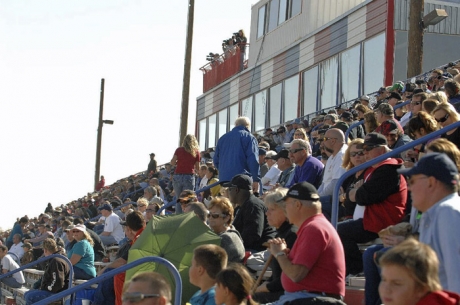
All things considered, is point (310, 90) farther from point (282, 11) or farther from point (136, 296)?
point (136, 296)

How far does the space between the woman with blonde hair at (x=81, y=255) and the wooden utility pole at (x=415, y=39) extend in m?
10.0

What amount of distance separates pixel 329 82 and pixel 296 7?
13.5 ft

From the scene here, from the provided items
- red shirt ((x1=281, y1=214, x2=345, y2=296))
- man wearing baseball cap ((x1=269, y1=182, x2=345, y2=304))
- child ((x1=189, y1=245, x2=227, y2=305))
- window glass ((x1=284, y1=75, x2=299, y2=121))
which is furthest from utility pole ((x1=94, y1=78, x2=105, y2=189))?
red shirt ((x1=281, y1=214, x2=345, y2=296))

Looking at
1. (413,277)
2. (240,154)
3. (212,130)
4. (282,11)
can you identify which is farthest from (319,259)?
(212,130)

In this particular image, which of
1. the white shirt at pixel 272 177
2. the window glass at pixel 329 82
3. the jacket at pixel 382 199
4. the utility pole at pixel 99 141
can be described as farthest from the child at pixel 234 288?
the utility pole at pixel 99 141

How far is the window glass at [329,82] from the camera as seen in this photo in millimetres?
27562

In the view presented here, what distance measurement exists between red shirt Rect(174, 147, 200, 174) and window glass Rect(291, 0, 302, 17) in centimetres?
1521

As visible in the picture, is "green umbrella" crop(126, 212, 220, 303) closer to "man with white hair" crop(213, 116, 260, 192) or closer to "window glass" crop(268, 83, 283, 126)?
"man with white hair" crop(213, 116, 260, 192)

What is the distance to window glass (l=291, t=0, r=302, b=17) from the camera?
30.6 metres

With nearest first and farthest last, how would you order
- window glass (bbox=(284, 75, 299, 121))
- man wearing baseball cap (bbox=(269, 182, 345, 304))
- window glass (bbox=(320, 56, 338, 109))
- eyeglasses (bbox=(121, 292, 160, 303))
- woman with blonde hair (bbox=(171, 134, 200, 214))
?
eyeglasses (bbox=(121, 292, 160, 303)) < man wearing baseball cap (bbox=(269, 182, 345, 304)) < woman with blonde hair (bbox=(171, 134, 200, 214)) < window glass (bbox=(320, 56, 338, 109)) < window glass (bbox=(284, 75, 299, 121))

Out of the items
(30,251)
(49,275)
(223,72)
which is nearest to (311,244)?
(49,275)

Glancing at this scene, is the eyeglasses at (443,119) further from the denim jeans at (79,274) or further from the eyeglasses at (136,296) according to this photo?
the denim jeans at (79,274)

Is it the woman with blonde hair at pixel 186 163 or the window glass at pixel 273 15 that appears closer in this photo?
the woman with blonde hair at pixel 186 163

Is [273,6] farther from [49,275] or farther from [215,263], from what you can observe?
[215,263]
